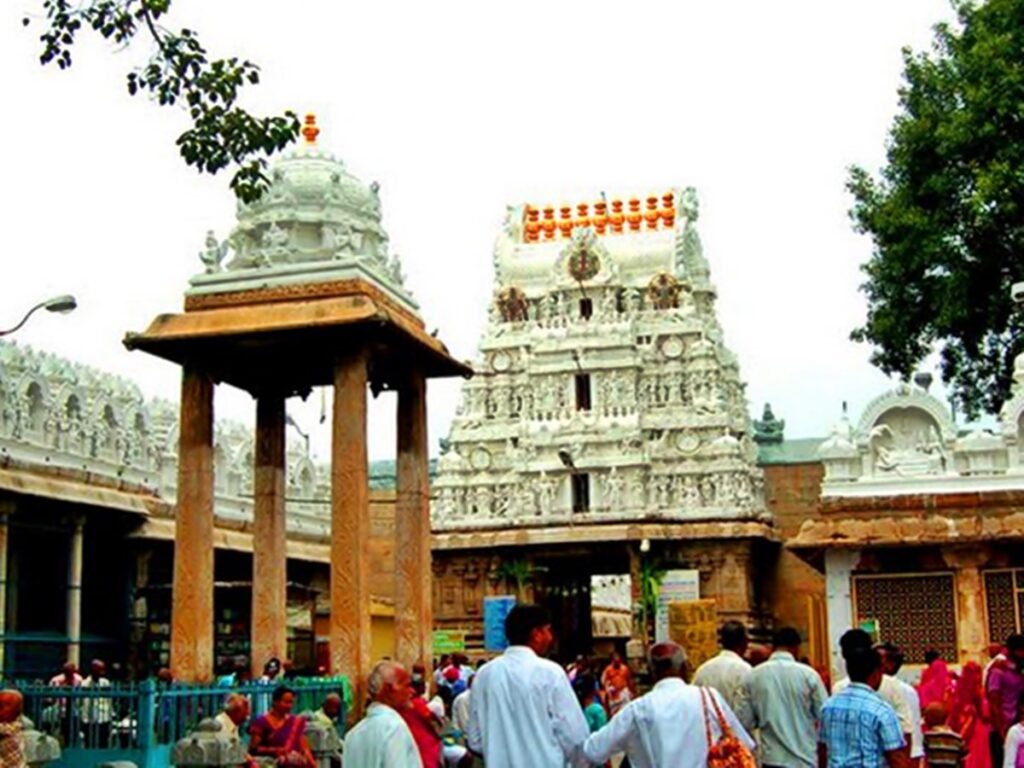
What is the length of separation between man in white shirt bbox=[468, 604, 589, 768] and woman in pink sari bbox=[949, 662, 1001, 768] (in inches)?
311

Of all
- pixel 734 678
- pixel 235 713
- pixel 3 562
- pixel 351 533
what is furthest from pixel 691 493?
pixel 734 678

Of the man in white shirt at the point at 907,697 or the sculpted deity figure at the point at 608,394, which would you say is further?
the sculpted deity figure at the point at 608,394

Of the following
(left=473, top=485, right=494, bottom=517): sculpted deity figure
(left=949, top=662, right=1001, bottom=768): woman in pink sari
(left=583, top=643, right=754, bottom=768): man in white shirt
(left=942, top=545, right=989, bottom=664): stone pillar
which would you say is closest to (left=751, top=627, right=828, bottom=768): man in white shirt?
Result: (left=583, top=643, right=754, bottom=768): man in white shirt

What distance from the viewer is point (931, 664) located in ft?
52.5

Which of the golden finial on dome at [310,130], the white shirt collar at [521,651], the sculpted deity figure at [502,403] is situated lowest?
the white shirt collar at [521,651]

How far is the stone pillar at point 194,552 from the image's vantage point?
49.5 feet

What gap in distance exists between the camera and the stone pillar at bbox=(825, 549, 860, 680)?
83.1 ft

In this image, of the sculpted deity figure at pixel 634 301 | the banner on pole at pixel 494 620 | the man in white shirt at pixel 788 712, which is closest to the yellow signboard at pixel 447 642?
the banner on pole at pixel 494 620

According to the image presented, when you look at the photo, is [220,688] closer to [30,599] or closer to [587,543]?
[30,599]

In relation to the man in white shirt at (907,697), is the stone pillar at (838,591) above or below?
above

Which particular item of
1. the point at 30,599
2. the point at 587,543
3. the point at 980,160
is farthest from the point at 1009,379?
the point at 30,599

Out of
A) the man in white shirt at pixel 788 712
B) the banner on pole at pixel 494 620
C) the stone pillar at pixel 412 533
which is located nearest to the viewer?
the man in white shirt at pixel 788 712

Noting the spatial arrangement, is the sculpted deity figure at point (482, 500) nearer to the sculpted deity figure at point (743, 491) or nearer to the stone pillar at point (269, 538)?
the sculpted deity figure at point (743, 491)

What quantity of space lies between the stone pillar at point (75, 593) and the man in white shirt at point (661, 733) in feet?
66.7
